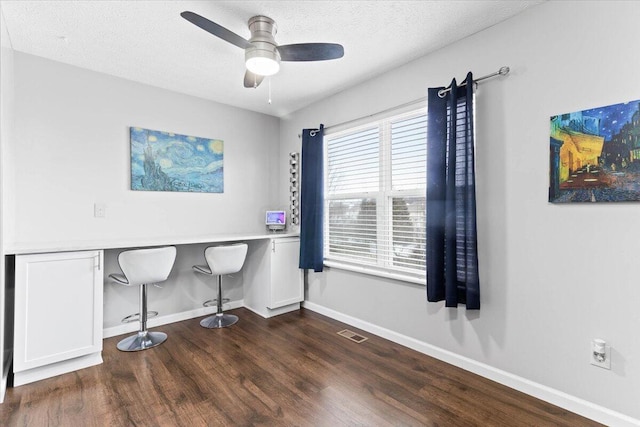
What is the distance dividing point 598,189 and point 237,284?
3.45 m

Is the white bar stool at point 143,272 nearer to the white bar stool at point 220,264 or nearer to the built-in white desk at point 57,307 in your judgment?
the built-in white desk at point 57,307

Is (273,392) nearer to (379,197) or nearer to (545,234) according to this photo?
(379,197)

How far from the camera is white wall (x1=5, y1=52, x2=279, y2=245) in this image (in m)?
2.60

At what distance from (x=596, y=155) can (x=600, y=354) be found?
1.11m

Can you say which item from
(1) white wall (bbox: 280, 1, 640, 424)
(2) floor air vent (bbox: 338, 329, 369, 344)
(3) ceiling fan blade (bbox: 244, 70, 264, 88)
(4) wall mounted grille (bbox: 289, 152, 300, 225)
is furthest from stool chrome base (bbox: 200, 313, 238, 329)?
(3) ceiling fan blade (bbox: 244, 70, 264, 88)

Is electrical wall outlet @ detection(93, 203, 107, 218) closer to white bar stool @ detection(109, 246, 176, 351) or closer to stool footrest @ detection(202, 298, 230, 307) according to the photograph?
white bar stool @ detection(109, 246, 176, 351)

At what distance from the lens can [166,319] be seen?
3.30 metres

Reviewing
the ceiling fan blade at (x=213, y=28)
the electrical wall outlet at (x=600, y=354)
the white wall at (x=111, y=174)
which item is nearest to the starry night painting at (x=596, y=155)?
the electrical wall outlet at (x=600, y=354)

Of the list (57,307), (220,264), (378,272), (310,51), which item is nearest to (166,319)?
(220,264)

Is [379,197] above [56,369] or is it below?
above

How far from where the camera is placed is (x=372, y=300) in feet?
9.89

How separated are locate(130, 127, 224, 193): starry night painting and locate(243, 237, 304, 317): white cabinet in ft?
3.04

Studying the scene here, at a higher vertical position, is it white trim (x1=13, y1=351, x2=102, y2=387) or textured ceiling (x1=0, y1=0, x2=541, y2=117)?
textured ceiling (x1=0, y1=0, x2=541, y2=117)

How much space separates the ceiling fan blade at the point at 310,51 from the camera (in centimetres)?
200
